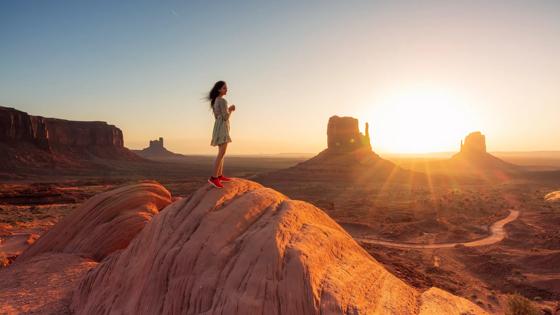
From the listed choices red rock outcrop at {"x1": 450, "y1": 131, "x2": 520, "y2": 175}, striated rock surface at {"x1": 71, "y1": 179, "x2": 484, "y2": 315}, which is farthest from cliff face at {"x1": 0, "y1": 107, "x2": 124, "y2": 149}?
red rock outcrop at {"x1": 450, "y1": 131, "x2": 520, "y2": 175}

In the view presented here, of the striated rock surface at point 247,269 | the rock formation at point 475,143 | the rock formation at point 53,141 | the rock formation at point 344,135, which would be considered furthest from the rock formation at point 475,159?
the striated rock surface at point 247,269

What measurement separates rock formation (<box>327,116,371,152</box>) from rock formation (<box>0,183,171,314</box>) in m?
68.3

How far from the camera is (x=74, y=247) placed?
12.3 m

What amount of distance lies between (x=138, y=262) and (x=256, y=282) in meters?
3.62

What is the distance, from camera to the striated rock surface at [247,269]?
565 cm

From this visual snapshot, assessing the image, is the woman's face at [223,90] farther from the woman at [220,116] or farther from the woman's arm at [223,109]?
the woman's arm at [223,109]

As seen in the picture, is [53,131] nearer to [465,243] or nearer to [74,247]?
[74,247]

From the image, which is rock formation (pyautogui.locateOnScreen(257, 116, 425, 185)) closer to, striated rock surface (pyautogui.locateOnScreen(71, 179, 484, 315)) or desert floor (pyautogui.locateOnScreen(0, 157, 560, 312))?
desert floor (pyautogui.locateOnScreen(0, 157, 560, 312))

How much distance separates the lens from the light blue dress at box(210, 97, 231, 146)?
757 centimetres

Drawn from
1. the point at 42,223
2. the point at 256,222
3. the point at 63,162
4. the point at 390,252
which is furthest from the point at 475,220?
the point at 63,162

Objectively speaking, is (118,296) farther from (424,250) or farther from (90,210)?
(424,250)

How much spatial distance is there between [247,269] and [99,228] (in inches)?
355

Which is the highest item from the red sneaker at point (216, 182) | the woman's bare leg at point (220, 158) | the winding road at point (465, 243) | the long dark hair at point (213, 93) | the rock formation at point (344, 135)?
the rock formation at point (344, 135)

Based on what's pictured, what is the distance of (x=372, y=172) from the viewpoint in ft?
236
